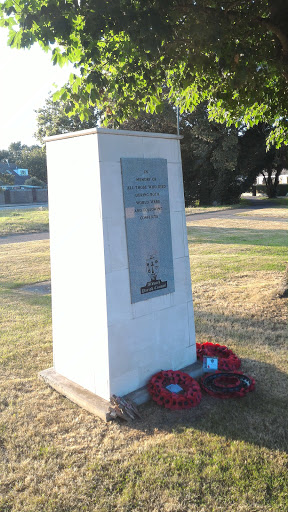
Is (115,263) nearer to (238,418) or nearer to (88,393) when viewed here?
(88,393)

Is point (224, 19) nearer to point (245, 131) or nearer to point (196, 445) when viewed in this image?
point (196, 445)

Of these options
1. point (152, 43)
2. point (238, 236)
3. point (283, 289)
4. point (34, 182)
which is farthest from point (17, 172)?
point (152, 43)

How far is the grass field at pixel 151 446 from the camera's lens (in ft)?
8.80

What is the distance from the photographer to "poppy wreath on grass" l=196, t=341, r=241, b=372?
14.5 ft

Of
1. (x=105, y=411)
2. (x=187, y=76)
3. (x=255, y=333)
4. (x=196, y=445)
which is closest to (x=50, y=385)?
(x=105, y=411)

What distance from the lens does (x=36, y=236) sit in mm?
16219

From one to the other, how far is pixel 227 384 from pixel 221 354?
0.57 meters

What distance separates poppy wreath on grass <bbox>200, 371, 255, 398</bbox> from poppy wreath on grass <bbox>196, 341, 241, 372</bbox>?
0.15 m

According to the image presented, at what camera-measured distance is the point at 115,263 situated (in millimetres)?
3680

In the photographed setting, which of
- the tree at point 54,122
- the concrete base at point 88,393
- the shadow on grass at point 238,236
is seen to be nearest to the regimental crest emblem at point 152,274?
the concrete base at point 88,393

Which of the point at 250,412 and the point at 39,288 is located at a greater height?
the point at 39,288

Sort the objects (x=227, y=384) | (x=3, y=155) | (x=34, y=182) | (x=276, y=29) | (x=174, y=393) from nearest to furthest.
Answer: (x=174, y=393) → (x=227, y=384) → (x=276, y=29) → (x=34, y=182) → (x=3, y=155)

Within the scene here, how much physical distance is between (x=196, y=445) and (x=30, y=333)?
3.18 meters

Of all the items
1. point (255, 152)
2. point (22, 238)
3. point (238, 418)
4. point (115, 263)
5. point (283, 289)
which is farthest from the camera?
point (255, 152)
